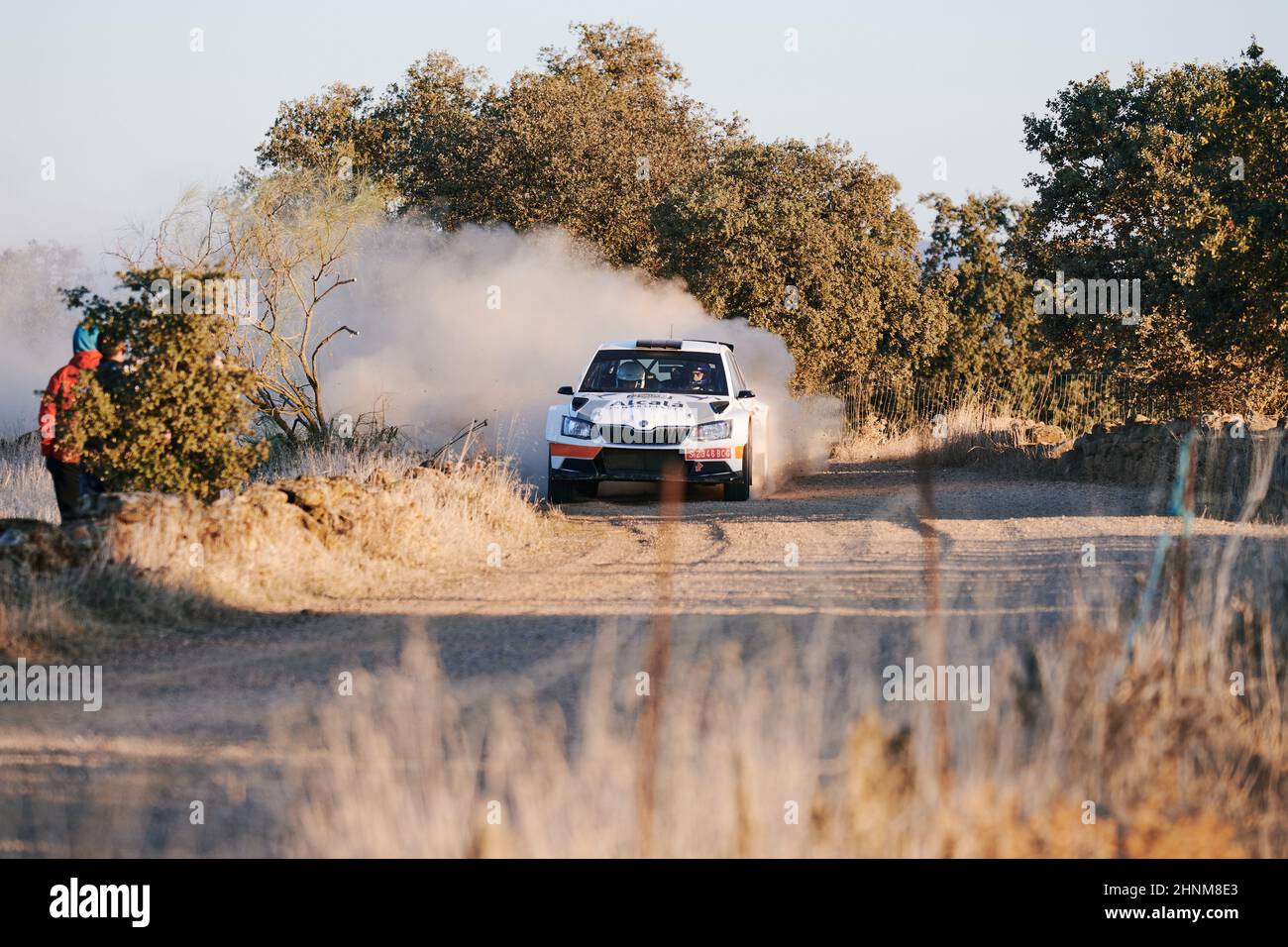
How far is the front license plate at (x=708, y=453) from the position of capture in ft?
53.1

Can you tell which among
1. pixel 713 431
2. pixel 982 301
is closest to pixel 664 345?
pixel 713 431

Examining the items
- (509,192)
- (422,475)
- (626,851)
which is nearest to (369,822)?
(626,851)

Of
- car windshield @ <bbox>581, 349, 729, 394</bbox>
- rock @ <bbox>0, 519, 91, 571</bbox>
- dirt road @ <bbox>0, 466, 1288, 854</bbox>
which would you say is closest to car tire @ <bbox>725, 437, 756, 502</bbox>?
car windshield @ <bbox>581, 349, 729, 394</bbox>

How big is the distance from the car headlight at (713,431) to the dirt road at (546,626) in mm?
1154

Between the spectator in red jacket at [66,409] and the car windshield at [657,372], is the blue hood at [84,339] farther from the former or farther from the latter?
the car windshield at [657,372]

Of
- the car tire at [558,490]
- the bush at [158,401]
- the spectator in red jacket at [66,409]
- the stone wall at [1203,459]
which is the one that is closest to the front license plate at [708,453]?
the car tire at [558,490]

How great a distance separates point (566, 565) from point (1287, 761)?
6.78 meters

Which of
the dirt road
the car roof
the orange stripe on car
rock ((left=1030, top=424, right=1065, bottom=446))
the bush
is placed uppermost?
the car roof

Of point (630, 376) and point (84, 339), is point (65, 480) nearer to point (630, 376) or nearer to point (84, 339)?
point (84, 339)

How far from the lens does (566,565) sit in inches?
462

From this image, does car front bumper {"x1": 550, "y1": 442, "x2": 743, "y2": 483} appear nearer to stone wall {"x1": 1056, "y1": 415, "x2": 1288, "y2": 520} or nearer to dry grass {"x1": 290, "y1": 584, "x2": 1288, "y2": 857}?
stone wall {"x1": 1056, "y1": 415, "x2": 1288, "y2": 520}

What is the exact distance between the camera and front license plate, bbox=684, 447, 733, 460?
53.1ft

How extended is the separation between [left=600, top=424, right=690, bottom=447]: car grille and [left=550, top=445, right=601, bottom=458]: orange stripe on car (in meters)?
0.20
